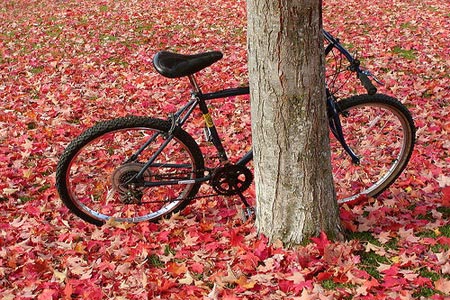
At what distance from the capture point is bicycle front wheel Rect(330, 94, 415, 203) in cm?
400

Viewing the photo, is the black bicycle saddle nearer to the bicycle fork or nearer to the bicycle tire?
the bicycle tire

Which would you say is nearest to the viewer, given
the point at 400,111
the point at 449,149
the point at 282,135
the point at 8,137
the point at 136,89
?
the point at 282,135

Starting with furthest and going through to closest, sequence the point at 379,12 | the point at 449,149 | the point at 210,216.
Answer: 1. the point at 379,12
2. the point at 449,149
3. the point at 210,216

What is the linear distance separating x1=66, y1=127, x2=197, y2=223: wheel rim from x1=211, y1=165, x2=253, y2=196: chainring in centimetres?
21

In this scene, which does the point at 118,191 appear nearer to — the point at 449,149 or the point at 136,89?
the point at 449,149

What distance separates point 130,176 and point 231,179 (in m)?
0.83

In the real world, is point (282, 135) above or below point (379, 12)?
below

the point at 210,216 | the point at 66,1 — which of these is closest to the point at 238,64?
the point at 210,216

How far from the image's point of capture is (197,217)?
160 inches

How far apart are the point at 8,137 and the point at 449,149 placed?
5.23 meters

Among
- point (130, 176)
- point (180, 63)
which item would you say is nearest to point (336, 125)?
point (180, 63)

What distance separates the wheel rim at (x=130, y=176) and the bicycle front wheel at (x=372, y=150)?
4.59 ft

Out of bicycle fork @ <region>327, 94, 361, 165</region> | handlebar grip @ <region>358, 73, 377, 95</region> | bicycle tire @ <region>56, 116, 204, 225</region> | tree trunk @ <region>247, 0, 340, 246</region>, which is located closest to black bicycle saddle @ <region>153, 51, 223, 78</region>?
bicycle tire @ <region>56, 116, 204, 225</region>

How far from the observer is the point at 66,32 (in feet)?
36.9
